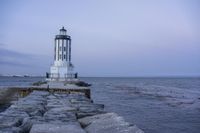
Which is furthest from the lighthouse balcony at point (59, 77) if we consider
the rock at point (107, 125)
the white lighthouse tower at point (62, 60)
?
the rock at point (107, 125)

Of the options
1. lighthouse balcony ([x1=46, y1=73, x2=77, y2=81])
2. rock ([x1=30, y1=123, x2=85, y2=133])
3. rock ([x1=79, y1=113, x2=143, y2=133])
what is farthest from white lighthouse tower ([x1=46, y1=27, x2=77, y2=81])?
rock ([x1=30, y1=123, x2=85, y2=133])

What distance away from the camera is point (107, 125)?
6.59 m

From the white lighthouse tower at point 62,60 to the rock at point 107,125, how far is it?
3241 cm

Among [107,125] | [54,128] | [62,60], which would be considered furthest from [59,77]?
[54,128]

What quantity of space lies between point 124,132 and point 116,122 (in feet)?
2.61

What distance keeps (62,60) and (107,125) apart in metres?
34.4

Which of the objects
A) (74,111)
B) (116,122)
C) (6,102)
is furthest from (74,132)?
(6,102)

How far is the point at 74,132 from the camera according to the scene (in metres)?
5.59

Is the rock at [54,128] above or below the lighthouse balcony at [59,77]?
below

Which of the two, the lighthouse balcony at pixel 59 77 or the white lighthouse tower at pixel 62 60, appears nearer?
the lighthouse balcony at pixel 59 77

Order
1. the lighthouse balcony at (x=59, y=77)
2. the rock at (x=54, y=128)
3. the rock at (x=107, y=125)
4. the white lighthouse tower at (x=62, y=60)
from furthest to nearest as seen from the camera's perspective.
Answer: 1. the white lighthouse tower at (x=62, y=60)
2. the lighthouse balcony at (x=59, y=77)
3. the rock at (x=107, y=125)
4. the rock at (x=54, y=128)

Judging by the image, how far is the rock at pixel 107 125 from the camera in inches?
239

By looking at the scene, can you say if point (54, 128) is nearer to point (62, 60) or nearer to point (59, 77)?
point (59, 77)

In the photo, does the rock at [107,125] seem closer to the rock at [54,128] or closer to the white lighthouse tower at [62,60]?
the rock at [54,128]
